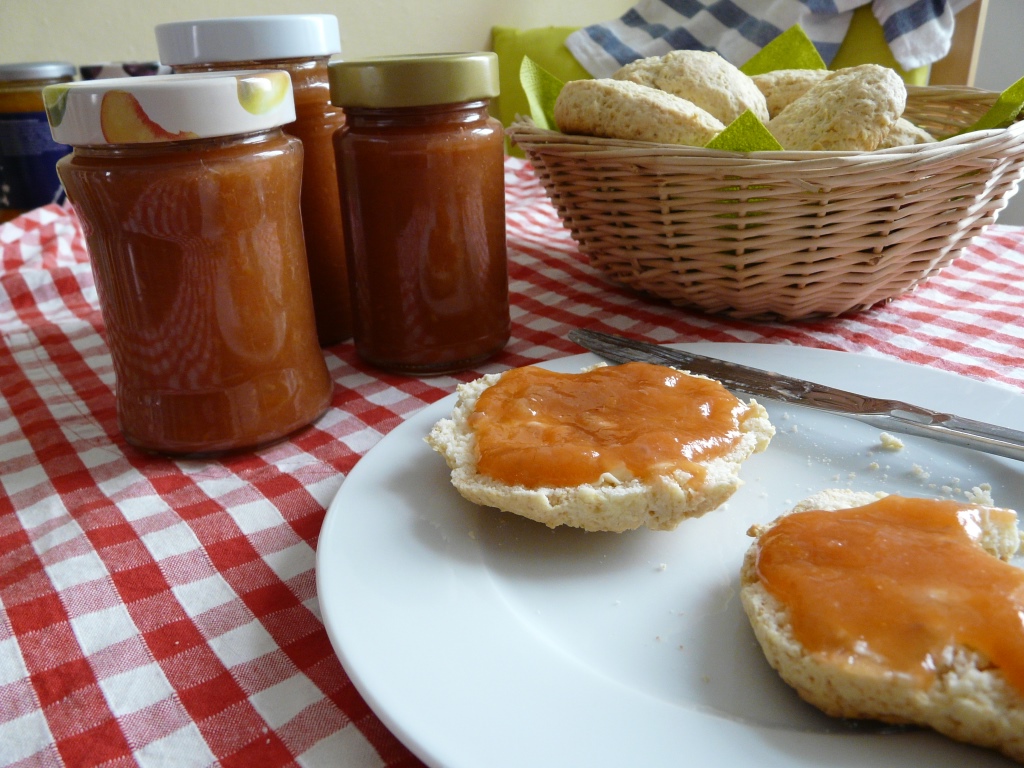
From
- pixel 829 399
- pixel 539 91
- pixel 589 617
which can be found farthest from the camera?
pixel 539 91

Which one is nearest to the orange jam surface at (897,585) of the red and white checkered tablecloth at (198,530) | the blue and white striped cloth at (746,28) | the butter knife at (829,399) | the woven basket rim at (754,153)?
the butter knife at (829,399)

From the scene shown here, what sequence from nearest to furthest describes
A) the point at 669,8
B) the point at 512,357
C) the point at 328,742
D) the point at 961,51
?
the point at 328,742 < the point at 512,357 < the point at 961,51 < the point at 669,8

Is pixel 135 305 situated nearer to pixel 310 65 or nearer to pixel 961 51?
pixel 310 65

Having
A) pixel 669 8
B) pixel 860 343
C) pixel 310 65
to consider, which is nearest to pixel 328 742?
pixel 310 65

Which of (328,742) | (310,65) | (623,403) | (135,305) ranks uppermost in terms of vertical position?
(310,65)

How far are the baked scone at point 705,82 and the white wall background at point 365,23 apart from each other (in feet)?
6.01

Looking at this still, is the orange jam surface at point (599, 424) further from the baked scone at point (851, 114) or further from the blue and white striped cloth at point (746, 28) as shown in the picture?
the blue and white striped cloth at point (746, 28)

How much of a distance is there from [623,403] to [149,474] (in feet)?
2.24

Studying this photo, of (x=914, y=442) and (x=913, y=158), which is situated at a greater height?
(x=913, y=158)

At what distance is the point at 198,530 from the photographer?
1.01 m

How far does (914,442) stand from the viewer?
109 centimetres

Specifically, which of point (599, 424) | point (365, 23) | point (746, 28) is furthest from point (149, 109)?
point (746, 28)

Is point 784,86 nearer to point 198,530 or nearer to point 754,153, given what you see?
point 754,153

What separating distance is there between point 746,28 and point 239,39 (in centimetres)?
250
